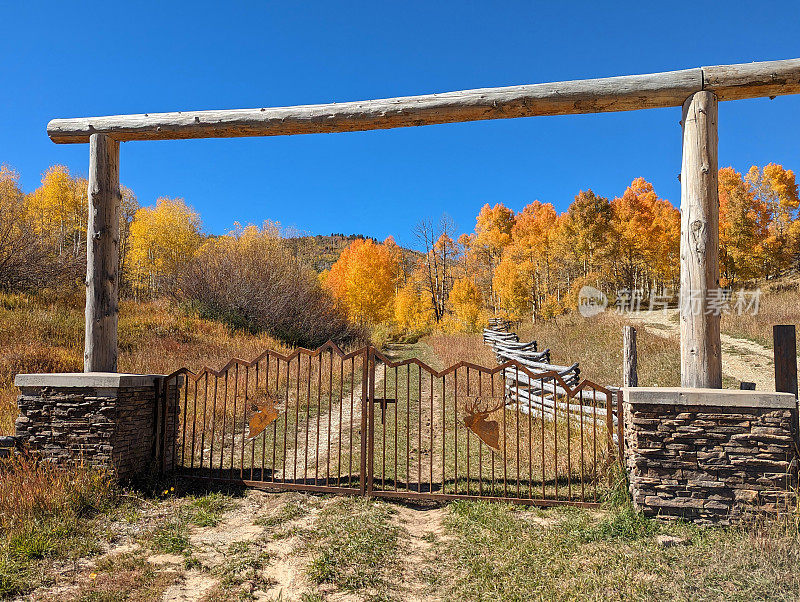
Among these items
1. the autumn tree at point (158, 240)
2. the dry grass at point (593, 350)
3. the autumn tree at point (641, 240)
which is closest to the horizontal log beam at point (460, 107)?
the dry grass at point (593, 350)

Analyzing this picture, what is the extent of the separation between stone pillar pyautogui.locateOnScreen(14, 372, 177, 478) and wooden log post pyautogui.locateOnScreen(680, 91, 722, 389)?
623 cm

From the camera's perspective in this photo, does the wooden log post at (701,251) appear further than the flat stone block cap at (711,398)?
Yes

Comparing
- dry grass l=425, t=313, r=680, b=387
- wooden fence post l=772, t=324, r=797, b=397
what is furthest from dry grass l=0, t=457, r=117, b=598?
dry grass l=425, t=313, r=680, b=387

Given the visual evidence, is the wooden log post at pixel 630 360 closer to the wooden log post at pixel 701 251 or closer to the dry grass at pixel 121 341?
the wooden log post at pixel 701 251

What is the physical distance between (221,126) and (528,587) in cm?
592

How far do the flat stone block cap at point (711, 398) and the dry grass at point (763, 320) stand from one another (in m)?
13.3

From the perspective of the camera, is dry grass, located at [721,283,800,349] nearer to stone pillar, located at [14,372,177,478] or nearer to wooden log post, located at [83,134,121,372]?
stone pillar, located at [14,372,177,478]

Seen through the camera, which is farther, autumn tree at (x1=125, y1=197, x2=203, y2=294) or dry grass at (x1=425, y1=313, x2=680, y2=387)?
autumn tree at (x1=125, y1=197, x2=203, y2=294)

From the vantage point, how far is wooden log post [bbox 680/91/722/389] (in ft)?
16.5

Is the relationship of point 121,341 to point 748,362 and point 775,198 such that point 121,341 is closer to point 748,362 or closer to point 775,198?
point 748,362

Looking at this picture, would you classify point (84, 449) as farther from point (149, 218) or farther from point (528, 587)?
point (149, 218)

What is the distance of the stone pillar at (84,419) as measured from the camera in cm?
572

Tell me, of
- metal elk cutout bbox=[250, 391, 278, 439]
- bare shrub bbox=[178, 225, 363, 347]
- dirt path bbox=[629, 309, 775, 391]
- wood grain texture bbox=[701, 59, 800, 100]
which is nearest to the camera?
wood grain texture bbox=[701, 59, 800, 100]

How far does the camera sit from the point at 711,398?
15.2ft
